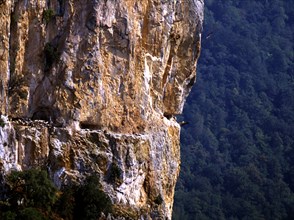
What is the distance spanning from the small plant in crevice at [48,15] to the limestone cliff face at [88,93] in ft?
0.10

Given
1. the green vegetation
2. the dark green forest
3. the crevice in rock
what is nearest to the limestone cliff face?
the crevice in rock

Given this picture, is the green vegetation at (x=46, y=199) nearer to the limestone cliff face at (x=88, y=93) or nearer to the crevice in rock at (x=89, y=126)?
the limestone cliff face at (x=88, y=93)

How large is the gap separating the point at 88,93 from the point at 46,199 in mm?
3873

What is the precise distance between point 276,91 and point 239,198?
20.0 meters

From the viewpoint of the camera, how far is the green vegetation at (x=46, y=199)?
113ft

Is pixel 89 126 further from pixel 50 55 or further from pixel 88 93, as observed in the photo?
pixel 50 55

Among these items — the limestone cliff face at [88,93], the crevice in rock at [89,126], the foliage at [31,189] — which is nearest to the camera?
the foliage at [31,189]

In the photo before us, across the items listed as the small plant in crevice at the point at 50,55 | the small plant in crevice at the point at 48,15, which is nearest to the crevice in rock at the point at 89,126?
the small plant in crevice at the point at 50,55

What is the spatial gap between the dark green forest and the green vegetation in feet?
145

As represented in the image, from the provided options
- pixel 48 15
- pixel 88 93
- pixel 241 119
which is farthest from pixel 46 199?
pixel 241 119

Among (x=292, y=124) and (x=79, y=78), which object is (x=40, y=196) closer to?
(x=79, y=78)

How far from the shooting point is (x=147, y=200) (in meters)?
38.3

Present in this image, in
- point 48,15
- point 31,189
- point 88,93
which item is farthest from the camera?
point 88,93

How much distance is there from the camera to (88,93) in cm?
3672
